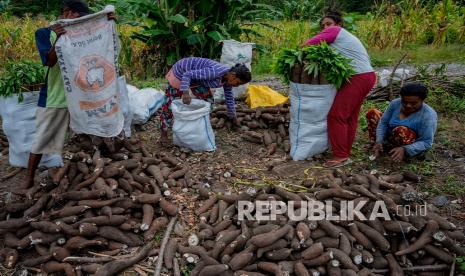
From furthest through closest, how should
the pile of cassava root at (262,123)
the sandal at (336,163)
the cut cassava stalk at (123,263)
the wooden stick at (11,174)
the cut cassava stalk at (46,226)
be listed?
the pile of cassava root at (262,123) → the sandal at (336,163) → the wooden stick at (11,174) → the cut cassava stalk at (46,226) → the cut cassava stalk at (123,263)

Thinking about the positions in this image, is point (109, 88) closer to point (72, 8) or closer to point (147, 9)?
point (72, 8)

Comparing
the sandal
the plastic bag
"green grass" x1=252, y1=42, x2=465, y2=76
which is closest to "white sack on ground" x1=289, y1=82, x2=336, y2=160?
the sandal

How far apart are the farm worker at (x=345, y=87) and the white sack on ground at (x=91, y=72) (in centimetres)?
189

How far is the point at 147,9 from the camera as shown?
630cm

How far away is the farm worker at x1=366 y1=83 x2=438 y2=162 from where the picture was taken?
3579 millimetres

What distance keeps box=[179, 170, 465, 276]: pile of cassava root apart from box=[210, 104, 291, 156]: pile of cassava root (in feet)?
5.20

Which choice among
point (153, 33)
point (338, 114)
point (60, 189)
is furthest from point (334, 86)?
point (153, 33)

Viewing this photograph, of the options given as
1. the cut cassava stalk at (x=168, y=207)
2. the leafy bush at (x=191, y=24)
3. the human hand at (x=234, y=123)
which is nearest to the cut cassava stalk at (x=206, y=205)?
the cut cassava stalk at (x=168, y=207)

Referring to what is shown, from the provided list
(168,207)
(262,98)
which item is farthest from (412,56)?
(168,207)

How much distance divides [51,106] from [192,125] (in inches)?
53.2

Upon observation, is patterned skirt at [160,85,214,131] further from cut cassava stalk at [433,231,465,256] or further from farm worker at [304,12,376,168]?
cut cassava stalk at [433,231,465,256]

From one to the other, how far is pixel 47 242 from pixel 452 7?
33.1 feet

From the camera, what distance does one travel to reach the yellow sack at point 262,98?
520 cm

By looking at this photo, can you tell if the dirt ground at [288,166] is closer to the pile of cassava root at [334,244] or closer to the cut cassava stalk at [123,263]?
the pile of cassava root at [334,244]
